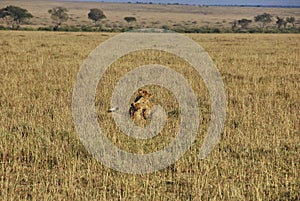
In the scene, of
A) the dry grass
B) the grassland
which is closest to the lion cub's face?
the grassland

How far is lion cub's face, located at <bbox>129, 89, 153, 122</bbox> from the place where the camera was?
7.22m

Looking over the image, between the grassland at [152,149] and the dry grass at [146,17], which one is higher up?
the grassland at [152,149]

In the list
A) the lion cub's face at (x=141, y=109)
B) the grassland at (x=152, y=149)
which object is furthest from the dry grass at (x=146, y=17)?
the lion cub's face at (x=141, y=109)

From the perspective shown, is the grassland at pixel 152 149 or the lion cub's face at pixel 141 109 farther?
the lion cub's face at pixel 141 109

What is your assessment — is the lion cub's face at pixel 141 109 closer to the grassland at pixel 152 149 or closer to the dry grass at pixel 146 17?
the grassland at pixel 152 149

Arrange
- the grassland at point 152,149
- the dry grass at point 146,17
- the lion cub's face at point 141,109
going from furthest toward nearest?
the dry grass at point 146,17
the lion cub's face at point 141,109
the grassland at point 152,149

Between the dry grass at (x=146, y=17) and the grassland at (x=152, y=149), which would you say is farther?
the dry grass at (x=146, y=17)

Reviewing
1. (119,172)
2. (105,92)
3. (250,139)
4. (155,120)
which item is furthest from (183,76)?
(119,172)

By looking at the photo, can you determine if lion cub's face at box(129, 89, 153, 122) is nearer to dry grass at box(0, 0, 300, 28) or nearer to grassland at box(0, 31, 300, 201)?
grassland at box(0, 31, 300, 201)

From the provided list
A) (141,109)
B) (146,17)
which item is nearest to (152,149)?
(141,109)

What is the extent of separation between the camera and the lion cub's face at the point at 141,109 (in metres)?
7.22

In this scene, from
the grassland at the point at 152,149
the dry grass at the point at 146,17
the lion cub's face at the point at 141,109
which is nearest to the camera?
the grassland at the point at 152,149

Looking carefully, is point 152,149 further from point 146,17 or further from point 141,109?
point 146,17

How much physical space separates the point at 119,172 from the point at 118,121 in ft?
6.95
